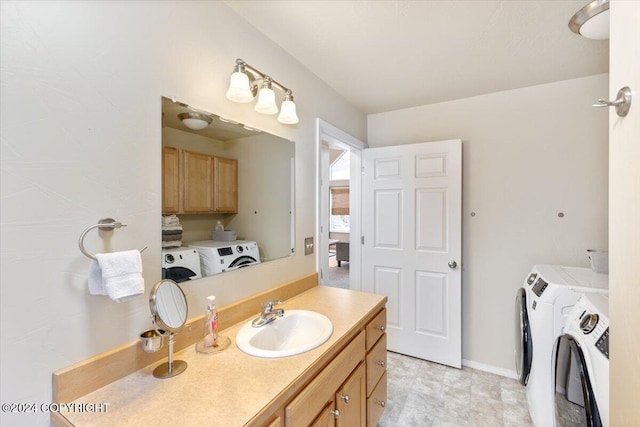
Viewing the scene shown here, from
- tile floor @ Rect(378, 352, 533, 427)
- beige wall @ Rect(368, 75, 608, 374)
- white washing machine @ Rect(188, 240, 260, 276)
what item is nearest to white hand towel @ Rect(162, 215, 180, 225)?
white washing machine @ Rect(188, 240, 260, 276)

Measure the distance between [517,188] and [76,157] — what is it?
2.65m

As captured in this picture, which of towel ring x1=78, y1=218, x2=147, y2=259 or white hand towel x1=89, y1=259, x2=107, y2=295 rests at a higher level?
towel ring x1=78, y1=218, x2=147, y2=259

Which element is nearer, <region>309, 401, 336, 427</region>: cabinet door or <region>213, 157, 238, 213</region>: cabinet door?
<region>309, 401, 336, 427</region>: cabinet door

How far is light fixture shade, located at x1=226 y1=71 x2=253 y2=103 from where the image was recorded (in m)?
1.23

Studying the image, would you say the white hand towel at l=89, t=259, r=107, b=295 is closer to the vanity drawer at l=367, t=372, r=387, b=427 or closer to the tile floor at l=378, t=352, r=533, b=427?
the vanity drawer at l=367, t=372, r=387, b=427

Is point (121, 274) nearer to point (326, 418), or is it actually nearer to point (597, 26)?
point (326, 418)

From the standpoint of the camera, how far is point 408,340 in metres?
2.51

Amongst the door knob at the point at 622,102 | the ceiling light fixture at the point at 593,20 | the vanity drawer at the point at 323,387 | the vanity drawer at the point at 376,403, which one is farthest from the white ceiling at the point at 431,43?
the vanity drawer at the point at 376,403

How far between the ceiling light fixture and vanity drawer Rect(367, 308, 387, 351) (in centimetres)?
168

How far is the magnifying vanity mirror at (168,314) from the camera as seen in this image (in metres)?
0.92

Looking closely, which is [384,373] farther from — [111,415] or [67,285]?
[67,285]

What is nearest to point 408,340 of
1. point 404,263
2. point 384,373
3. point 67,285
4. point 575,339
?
point 404,263

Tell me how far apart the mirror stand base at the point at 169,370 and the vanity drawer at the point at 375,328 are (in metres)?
0.88

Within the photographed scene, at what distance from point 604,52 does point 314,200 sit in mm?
1978
